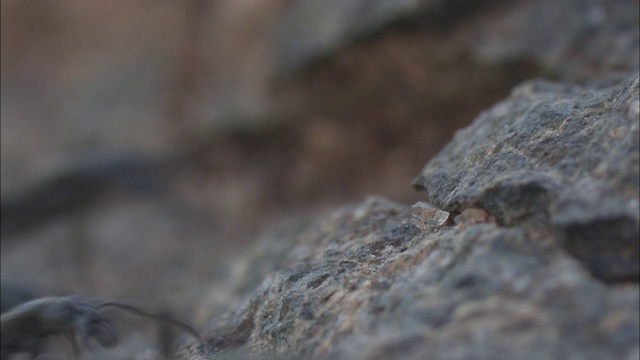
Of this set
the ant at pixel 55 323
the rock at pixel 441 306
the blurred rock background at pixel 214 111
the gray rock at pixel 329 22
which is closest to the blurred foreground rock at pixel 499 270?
the rock at pixel 441 306

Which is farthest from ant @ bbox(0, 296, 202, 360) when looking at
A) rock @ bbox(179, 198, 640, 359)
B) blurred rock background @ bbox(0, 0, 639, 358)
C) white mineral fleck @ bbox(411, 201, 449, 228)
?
blurred rock background @ bbox(0, 0, 639, 358)

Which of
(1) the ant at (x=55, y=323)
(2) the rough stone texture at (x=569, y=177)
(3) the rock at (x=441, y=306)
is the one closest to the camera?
(3) the rock at (x=441, y=306)

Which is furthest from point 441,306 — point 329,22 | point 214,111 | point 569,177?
point 214,111

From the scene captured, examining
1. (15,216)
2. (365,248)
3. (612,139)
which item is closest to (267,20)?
(15,216)

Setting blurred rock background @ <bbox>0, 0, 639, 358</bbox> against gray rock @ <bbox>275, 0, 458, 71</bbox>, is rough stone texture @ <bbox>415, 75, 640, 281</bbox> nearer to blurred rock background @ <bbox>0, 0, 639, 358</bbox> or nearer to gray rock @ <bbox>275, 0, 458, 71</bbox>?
blurred rock background @ <bbox>0, 0, 639, 358</bbox>

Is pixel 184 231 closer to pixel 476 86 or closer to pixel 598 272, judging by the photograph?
pixel 476 86

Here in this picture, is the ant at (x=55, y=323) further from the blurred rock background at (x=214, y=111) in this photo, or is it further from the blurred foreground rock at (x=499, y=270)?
the blurred rock background at (x=214, y=111)

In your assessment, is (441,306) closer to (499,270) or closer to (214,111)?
(499,270)

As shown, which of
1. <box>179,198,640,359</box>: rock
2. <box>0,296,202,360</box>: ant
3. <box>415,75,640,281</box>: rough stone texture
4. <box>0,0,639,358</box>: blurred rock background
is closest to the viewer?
<box>179,198,640,359</box>: rock
